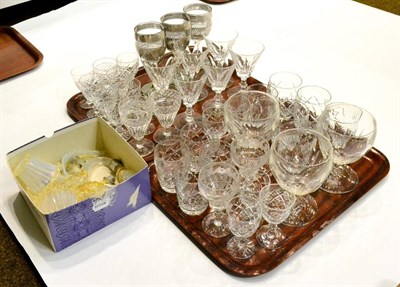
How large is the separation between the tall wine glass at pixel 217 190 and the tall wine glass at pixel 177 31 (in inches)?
13.7

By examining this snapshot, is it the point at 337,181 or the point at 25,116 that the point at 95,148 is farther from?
the point at 337,181

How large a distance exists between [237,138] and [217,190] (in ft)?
0.40

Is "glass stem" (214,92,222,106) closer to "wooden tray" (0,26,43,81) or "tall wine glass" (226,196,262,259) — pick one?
"tall wine glass" (226,196,262,259)

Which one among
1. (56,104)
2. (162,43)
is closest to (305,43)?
(162,43)

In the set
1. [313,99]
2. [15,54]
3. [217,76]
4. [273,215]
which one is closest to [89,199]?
[273,215]

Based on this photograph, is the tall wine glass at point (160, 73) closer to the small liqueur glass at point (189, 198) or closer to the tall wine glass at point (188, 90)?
the tall wine glass at point (188, 90)

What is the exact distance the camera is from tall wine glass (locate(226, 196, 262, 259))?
0.61m

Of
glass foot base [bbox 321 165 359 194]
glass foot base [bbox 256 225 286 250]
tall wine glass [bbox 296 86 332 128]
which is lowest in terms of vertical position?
glass foot base [bbox 256 225 286 250]

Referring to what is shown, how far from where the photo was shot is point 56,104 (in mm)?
953

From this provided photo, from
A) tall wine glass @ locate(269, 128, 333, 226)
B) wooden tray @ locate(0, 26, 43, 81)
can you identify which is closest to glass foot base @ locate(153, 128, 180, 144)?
tall wine glass @ locate(269, 128, 333, 226)

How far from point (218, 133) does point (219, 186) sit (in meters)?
0.16

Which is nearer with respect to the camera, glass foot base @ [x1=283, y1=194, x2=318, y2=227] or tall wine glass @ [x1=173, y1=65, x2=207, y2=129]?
glass foot base @ [x1=283, y1=194, x2=318, y2=227]

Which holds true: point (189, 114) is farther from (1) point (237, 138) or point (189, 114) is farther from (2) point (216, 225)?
(2) point (216, 225)

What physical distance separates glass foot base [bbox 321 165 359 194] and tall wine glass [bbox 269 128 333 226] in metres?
0.04
